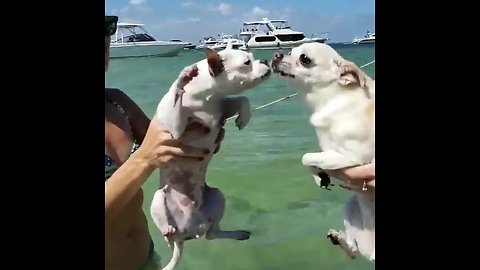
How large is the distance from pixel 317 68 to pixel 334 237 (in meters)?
0.43

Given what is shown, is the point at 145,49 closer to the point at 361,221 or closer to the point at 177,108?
the point at 177,108

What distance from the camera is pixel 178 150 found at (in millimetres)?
2105

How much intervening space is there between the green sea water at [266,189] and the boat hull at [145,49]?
18 millimetres

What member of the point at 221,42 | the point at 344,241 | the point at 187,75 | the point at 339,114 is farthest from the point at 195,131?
the point at 344,241

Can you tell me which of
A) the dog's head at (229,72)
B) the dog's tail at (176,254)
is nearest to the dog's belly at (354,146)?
the dog's head at (229,72)

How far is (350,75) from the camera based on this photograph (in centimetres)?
208

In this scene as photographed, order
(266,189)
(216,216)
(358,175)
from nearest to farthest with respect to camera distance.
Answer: (358,175) < (216,216) < (266,189)

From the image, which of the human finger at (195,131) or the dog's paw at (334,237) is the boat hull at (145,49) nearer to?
the human finger at (195,131)

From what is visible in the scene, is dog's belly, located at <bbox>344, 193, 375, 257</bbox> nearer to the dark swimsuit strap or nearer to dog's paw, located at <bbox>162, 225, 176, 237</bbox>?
dog's paw, located at <bbox>162, 225, 176, 237</bbox>

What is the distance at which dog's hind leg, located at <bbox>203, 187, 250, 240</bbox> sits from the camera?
2162mm

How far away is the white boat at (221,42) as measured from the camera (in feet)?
7.16
